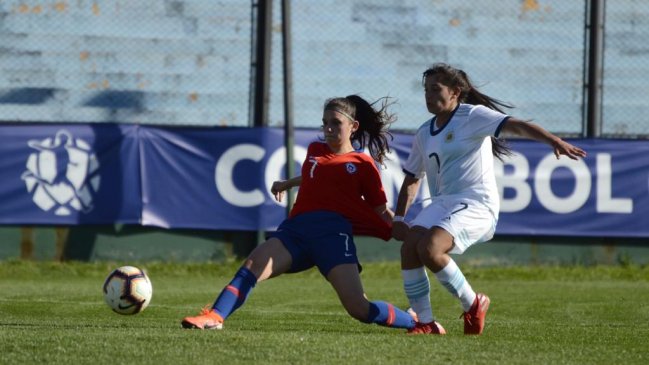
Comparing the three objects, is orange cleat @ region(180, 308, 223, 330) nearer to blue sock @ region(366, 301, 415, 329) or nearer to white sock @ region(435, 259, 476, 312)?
blue sock @ region(366, 301, 415, 329)

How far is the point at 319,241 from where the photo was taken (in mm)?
8062

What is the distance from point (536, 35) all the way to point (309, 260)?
31.8ft

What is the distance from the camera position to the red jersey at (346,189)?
822 centimetres

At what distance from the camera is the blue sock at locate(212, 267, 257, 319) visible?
310 inches

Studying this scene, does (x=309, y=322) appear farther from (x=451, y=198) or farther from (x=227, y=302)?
(x=451, y=198)

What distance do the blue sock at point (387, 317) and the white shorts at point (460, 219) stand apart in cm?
55

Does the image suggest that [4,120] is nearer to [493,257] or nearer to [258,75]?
[258,75]

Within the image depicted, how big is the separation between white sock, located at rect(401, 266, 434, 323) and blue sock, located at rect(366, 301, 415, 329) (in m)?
0.09

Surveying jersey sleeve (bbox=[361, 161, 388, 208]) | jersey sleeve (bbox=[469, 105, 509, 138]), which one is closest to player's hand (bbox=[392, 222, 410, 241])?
jersey sleeve (bbox=[361, 161, 388, 208])

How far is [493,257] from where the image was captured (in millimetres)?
16156

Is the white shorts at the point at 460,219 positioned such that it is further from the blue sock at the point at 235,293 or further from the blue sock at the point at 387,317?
the blue sock at the point at 235,293

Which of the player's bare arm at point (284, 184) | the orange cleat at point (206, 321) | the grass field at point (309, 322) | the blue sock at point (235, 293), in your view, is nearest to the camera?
the grass field at point (309, 322)

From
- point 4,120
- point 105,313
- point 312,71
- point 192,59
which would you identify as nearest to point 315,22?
point 312,71

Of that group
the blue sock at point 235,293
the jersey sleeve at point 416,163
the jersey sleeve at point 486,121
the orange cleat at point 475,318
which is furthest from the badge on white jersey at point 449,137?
the blue sock at point 235,293
